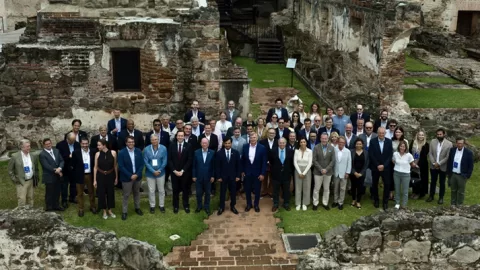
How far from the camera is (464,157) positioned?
1044 cm

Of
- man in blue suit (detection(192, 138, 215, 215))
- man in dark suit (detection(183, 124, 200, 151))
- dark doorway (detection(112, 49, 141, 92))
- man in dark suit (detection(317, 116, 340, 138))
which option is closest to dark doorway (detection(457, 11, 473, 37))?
man in dark suit (detection(317, 116, 340, 138))

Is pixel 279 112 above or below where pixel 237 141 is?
above

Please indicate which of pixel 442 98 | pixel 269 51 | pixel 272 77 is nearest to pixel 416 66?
pixel 272 77

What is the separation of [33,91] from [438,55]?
2136 cm

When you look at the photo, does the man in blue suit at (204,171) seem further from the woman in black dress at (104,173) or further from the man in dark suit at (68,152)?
the man in dark suit at (68,152)

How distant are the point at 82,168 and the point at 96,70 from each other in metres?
3.78

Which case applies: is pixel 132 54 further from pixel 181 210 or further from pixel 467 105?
pixel 467 105

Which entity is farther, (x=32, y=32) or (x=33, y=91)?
(x=32, y=32)

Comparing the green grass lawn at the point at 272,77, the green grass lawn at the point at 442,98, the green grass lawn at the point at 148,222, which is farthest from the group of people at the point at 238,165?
the green grass lawn at the point at 272,77

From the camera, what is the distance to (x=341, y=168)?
10.8 m

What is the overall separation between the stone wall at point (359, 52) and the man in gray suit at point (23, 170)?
8855 mm

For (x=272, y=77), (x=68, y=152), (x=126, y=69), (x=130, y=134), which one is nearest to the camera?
(x=68, y=152)

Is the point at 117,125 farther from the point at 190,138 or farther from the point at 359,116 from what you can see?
the point at 359,116

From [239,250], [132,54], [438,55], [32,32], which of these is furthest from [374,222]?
[438,55]
